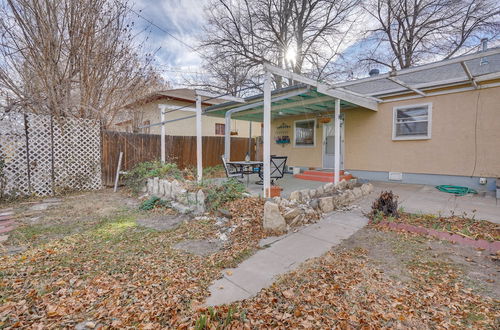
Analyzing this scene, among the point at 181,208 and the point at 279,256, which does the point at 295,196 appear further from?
the point at 181,208

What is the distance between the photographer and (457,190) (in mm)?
6230

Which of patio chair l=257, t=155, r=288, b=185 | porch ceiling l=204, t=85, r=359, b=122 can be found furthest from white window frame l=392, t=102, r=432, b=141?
patio chair l=257, t=155, r=288, b=185

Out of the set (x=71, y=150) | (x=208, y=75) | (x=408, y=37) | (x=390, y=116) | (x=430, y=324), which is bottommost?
(x=430, y=324)

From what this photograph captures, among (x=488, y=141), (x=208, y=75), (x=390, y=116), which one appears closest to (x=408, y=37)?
(x=390, y=116)

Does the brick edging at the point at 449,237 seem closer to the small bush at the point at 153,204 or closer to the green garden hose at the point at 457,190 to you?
the green garden hose at the point at 457,190

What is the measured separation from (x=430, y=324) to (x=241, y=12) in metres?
15.3

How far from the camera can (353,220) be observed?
4.34 meters

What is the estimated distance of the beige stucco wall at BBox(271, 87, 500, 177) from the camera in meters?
6.11

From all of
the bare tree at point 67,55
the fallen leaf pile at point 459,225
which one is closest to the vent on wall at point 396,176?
the fallen leaf pile at point 459,225

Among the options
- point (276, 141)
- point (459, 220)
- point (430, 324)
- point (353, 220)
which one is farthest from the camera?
point (276, 141)

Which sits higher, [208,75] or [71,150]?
[208,75]

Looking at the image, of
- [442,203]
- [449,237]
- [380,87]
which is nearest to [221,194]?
[449,237]

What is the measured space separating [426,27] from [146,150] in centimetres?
1577

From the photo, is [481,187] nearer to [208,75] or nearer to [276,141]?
[276,141]
